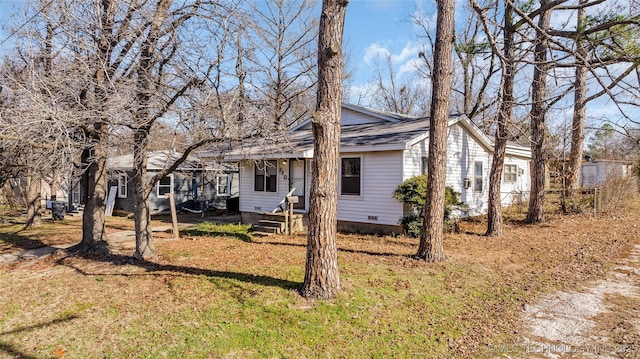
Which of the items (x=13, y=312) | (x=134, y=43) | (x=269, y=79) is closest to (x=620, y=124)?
(x=134, y=43)

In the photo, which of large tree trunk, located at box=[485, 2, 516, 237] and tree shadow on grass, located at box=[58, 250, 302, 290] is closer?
tree shadow on grass, located at box=[58, 250, 302, 290]

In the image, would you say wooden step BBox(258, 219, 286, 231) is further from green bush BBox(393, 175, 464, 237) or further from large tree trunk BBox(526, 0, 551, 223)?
large tree trunk BBox(526, 0, 551, 223)

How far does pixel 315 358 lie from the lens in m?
3.79

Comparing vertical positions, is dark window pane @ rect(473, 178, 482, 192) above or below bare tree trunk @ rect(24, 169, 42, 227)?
above

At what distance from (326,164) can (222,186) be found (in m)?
16.8

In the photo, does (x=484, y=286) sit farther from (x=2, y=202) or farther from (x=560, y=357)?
(x=2, y=202)

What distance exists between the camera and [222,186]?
69.2ft

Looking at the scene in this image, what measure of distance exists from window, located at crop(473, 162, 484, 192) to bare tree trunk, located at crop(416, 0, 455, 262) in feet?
24.9

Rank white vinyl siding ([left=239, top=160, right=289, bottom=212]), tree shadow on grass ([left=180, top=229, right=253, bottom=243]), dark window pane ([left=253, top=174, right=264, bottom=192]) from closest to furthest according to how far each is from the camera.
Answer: tree shadow on grass ([left=180, top=229, right=253, bottom=243]) → white vinyl siding ([left=239, top=160, right=289, bottom=212]) → dark window pane ([left=253, top=174, right=264, bottom=192])

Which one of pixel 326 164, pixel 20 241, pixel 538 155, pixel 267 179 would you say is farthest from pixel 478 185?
pixel 20 241

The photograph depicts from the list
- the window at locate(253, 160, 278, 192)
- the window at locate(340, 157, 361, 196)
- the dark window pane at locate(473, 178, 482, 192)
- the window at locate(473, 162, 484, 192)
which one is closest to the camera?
the window at locate(340, 157, 361, 196)

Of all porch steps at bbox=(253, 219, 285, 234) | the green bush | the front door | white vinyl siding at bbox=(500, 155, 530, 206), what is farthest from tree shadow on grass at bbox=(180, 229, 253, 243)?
white vinyl siding at bbox=(500, 155, 530, 206)

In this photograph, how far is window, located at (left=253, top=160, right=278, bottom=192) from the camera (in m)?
13.7

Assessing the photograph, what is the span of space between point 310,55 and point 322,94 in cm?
1853
